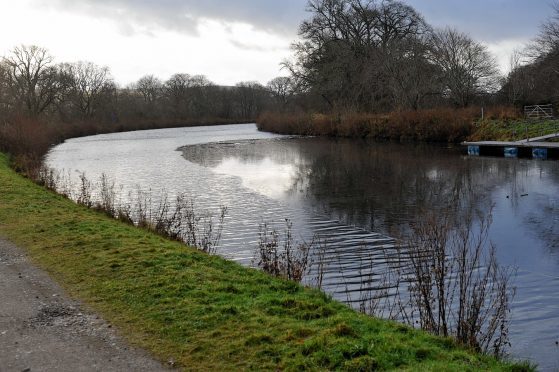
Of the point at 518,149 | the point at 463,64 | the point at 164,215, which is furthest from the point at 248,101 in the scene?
the point at 164,215

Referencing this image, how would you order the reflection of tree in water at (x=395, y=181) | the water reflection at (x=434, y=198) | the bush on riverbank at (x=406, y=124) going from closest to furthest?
the water reflection at (x=434, y=198) → the reflection of tree in water at (x=395, y=181) → the bush on riverbank at (x=406, y=124)

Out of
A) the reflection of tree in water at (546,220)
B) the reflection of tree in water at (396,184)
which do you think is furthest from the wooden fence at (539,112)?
the reflection of tree in water at (546,220)

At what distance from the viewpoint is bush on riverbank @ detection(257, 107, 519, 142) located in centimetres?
3840

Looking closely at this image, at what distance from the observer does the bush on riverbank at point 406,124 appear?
1512 inches

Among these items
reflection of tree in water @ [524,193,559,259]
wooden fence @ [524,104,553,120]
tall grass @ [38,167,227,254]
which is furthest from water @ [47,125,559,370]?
wooden fence @ [524,104,553,120]

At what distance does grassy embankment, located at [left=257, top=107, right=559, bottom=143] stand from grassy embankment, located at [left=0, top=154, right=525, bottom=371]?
28.7 m

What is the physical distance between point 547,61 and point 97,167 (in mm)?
35690

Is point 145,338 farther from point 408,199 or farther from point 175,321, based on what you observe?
point 408,199

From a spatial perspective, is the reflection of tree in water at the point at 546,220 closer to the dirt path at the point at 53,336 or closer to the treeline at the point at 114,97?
the dirt path at the point at 53,336

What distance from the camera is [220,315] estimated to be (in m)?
5.80

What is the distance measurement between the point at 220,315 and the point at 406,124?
1524 inches

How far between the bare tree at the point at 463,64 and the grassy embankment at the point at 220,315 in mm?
46529

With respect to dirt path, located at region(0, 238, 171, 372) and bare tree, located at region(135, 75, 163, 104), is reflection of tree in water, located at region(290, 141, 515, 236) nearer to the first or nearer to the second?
dirt path, located at region(0, 238, 171, 372)

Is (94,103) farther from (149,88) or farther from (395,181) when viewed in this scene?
(395,181)
